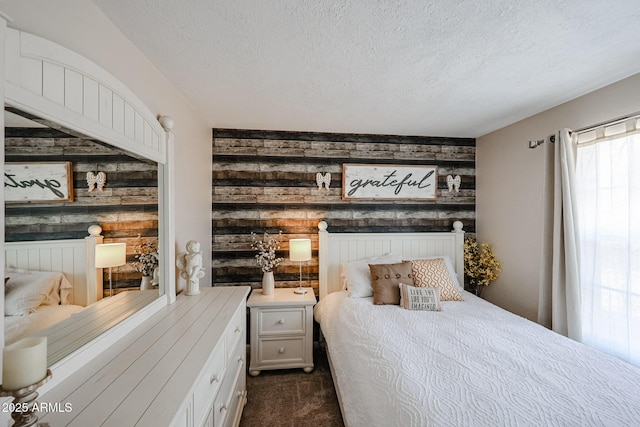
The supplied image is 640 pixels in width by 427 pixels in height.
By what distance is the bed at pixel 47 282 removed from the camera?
77 centimetres

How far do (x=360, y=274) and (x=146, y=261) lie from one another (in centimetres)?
188

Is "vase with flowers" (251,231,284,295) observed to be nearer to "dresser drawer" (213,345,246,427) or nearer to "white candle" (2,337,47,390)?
"dresser drawer" (213,345,246,427)

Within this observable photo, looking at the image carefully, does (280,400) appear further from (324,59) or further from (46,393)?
(324,59)

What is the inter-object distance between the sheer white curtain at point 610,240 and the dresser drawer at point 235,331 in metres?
2.55

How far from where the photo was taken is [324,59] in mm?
1571

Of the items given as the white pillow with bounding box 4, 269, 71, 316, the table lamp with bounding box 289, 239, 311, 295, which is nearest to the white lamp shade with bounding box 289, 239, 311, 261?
the table lamp with bounding box 289, 239, 311, 295

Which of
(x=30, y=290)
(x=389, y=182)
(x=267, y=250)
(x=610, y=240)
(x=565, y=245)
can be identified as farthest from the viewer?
(x=389, y=182)

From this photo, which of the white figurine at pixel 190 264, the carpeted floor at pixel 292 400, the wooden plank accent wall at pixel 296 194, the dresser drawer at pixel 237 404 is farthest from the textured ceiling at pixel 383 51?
the carpeted floor at pixel 292 400

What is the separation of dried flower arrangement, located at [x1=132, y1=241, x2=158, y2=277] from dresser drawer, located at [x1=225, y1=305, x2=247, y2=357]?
0.56 m

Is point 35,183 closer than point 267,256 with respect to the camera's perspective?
Yes

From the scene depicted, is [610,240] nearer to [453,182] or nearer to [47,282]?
[453,182]

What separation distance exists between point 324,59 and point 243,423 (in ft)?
8.28

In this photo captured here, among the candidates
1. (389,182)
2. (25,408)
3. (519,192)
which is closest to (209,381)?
(25,408)

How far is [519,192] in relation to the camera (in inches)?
103
